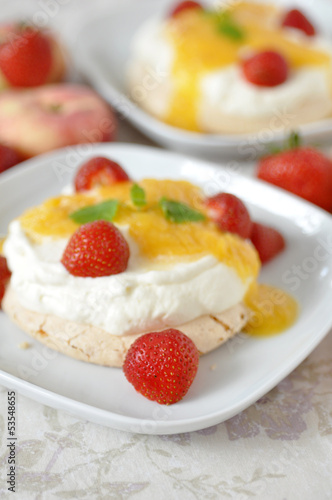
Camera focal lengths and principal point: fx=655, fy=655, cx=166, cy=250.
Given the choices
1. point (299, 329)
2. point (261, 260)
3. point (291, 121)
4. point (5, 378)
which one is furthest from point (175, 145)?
point (5, 378)

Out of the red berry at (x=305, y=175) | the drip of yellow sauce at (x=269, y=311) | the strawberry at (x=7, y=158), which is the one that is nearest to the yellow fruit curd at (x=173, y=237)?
the drip of yellow sauce at (x=269, y=311)

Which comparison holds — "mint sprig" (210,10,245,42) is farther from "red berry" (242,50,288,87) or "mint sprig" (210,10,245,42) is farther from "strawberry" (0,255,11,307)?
"strawberry" (0,255,11,307)

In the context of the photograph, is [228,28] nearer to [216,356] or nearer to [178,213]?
[178,213]

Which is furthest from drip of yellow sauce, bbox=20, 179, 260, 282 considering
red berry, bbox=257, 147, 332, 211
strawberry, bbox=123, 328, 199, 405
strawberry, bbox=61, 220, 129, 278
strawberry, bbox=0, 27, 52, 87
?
strawberry, bbox=0, 27, 52, 87

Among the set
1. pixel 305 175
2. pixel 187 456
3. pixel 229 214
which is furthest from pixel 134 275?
pixel 305 175

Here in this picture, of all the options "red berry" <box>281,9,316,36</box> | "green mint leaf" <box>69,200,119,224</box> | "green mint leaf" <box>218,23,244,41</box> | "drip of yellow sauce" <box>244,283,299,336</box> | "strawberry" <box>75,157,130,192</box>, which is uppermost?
"green mint leaf" <box>69,200,119,224</box>

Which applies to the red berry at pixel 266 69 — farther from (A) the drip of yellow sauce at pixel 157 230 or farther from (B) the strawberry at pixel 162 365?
(B) the strawberry at pixel 162 365
